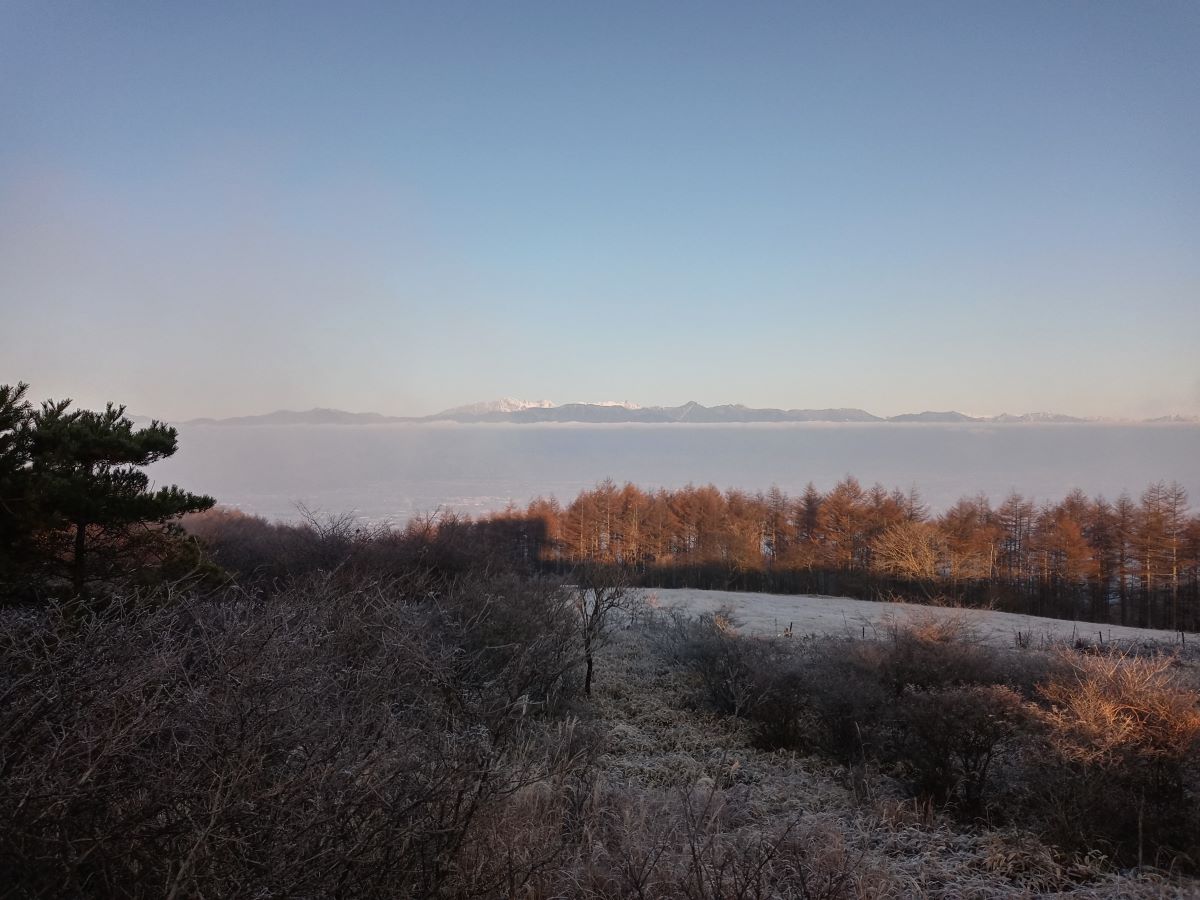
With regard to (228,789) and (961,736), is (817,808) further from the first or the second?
(228,789)

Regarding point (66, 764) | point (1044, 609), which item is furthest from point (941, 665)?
point (1044, 609)

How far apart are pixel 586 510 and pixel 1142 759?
45.7 meters

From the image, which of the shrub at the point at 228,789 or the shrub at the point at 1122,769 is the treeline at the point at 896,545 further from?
the shrub at the point at 228,789

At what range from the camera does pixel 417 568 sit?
14188 mm

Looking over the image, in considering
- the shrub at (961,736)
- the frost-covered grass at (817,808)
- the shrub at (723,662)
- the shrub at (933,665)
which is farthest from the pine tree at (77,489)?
the shrub at (933,665)

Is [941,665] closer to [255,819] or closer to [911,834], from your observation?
[911,834]

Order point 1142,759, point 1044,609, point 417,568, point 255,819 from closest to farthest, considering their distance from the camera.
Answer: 1. point 255,819
2. point 1142,759
3. point 417,568
4. point 1044,609

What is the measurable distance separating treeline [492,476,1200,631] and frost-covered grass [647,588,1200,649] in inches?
172

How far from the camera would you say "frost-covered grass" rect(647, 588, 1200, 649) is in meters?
18.6

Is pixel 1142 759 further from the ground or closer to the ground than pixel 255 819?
closer to the ground

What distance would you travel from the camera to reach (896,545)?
117 feet

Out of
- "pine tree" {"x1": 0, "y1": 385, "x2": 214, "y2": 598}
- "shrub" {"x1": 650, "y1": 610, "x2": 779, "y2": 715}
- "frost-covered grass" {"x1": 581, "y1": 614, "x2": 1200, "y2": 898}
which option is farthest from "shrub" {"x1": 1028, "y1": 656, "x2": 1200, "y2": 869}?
"pine tree" {"x1": 0, "y1": 385, "x2": 214, "y2": 598}

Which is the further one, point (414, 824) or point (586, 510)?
point (586, 510)

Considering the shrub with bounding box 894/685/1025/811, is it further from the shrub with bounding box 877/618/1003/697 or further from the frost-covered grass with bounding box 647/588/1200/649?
the frost-covered grass with bounding box 647/588/1200/649
